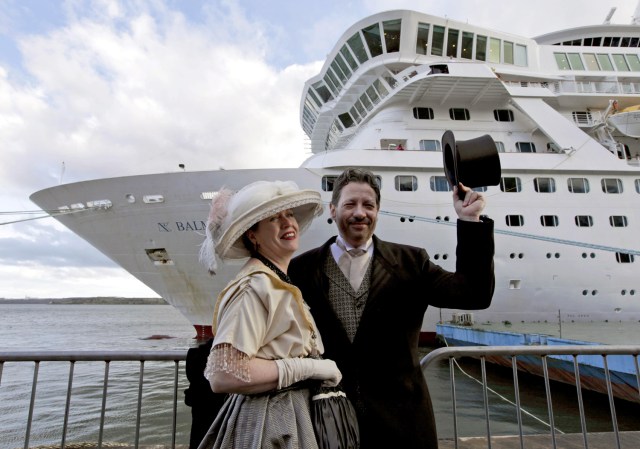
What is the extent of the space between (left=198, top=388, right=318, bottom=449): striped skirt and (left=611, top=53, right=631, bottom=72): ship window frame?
20730mm

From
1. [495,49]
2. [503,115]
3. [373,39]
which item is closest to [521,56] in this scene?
[495,49]

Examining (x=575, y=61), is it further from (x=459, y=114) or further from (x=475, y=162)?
(x=475, y=162)

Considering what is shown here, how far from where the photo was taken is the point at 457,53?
49.0 ft

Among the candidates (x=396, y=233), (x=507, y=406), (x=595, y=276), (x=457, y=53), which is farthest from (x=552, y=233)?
(x=457, y=53)

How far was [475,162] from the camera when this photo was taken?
1.89 m

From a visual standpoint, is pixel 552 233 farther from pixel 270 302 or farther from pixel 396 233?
pixel 270 302

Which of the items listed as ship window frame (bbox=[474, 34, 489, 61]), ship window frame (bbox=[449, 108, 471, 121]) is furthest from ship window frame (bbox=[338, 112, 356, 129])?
ship window frame (bbox=[474, 34, 489, 61])

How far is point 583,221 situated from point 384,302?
42.3ft

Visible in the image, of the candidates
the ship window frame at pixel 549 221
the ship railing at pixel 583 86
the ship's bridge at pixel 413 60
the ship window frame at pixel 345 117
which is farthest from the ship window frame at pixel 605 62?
the ship window frame at pixel 345 117

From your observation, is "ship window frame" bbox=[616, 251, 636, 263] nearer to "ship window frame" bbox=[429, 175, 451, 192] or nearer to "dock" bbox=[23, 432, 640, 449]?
"ship window frame" bbox=[429, 175, 451, 192]

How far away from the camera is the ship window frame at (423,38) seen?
1453cm

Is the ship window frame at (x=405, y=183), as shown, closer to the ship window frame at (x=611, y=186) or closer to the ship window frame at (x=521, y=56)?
the ship window frame at (x=611, y=186)

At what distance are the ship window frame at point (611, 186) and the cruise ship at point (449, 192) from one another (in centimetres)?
4

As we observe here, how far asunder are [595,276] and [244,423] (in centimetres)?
1347
